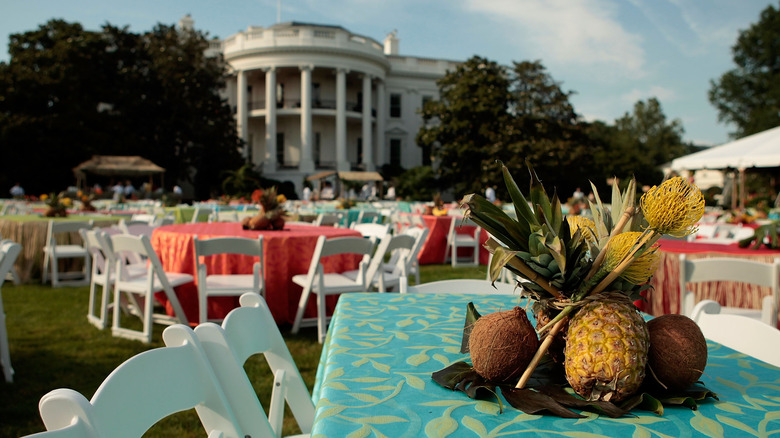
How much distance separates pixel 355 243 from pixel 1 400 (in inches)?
109

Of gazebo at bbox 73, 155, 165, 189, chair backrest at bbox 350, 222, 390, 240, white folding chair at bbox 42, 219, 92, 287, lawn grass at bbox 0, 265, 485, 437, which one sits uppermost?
gazebo at bbox 73, 155, 165, 189

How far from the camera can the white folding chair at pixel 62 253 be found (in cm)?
757

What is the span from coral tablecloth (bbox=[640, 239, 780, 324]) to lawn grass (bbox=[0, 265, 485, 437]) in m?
1.44

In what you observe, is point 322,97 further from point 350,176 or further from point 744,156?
point 744,156

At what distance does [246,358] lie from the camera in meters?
1.43

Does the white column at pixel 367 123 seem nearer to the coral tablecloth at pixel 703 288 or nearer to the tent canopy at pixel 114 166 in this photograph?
the tent canopy at pixel 114 166

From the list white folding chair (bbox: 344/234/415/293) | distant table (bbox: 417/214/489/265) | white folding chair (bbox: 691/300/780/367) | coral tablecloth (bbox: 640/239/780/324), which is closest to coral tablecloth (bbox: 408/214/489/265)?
distant table (bbox: 417/214/489/265)

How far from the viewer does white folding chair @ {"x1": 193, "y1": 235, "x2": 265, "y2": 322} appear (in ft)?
14.8

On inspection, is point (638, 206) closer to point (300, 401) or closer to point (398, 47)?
point (300, 401)

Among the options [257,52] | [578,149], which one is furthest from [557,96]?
[257,52]

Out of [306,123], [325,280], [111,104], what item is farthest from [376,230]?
[111,104]

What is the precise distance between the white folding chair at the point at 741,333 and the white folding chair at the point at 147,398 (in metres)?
1.59

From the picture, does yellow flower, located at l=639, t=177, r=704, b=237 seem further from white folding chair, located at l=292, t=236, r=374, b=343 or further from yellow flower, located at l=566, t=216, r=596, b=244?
white folding chair, located at l=292, t=236, r=374, b=343

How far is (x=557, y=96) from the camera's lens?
110ft
